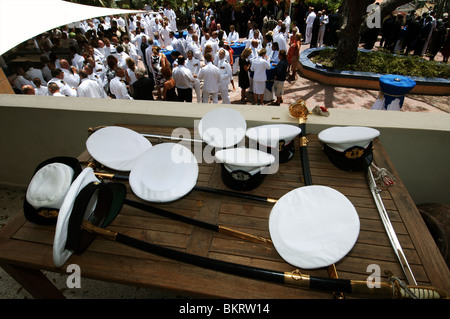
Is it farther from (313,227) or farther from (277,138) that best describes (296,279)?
(277,138)

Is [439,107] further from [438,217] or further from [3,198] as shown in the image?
[3,198]

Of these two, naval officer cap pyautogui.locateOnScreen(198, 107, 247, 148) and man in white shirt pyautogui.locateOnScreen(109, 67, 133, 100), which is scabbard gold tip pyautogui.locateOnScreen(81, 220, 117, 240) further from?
man in white shirt pyautogui.locateOnScreen(109, 67, 133, 100)

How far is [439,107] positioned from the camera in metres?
7.30

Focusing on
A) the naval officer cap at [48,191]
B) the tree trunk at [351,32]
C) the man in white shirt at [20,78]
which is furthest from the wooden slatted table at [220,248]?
the tree trunk at [351,32]

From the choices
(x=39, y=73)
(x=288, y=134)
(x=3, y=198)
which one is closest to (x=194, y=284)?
(x=288, y=134)

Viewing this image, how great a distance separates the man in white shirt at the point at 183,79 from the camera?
604 centimetres

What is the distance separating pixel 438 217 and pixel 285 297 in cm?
224

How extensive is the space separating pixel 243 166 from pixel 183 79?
4830 mm

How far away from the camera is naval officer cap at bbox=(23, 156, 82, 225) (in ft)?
5.77

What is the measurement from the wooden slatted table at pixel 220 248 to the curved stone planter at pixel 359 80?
7.24m

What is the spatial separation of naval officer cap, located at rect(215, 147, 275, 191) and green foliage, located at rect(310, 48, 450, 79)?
8550mm

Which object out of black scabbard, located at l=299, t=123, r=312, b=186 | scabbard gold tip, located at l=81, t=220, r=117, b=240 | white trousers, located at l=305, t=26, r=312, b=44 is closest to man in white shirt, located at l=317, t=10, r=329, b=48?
white trousers, located at l=305, t=26, r=312, b=44

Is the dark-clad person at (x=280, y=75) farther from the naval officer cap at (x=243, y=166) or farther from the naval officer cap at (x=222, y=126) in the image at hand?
the naval officer cap at (x=243, y=166)

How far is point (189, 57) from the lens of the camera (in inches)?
309
